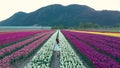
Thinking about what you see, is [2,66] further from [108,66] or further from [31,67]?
[108,66]

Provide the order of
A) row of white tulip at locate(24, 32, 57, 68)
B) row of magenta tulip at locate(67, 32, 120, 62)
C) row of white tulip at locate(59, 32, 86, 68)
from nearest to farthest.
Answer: row of white tulip at locate(24, 32, 57, 68)
row of white tulip at locate(59, 32, 86, 68)
row of magenta tulip at locate(67, 32, 120, 62)

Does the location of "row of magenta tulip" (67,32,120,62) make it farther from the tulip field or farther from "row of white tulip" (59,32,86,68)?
"row of white tulip" (59,32,86,68)

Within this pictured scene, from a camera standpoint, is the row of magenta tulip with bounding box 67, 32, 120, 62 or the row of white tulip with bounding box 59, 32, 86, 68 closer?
the row of white tulip with bounding box 59, 32, 86, 68

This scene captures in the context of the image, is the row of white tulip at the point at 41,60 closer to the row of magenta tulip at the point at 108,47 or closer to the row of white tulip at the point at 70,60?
the row of white tulip at the point at 70,60

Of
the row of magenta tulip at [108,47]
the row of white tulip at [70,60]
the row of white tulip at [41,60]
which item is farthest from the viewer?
the row of magenta tulip at [108,47]

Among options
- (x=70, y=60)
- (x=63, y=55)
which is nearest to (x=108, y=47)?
(x=63, y=55)

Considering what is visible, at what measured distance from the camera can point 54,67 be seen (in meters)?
14.9

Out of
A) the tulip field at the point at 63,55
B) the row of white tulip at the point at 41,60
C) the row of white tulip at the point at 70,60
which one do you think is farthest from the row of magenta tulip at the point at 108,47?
the row of white tulip at the point at 41,60

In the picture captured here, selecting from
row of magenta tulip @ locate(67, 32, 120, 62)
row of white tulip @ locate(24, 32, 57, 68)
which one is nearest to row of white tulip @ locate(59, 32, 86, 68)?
row of white tulip @ locate(24, 32, 57, 68)

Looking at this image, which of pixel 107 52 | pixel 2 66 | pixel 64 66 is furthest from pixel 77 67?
pixel 107 52

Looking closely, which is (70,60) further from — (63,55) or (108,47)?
(108,47)

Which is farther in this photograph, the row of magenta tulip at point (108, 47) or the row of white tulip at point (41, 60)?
the row of magenta tulip at point (108, 47)

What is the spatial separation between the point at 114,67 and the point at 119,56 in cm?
544

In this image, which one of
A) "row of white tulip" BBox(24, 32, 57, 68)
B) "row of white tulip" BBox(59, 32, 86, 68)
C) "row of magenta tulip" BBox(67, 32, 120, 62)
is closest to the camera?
"row of white tulip" BBox(24, 32, 57, 68)
